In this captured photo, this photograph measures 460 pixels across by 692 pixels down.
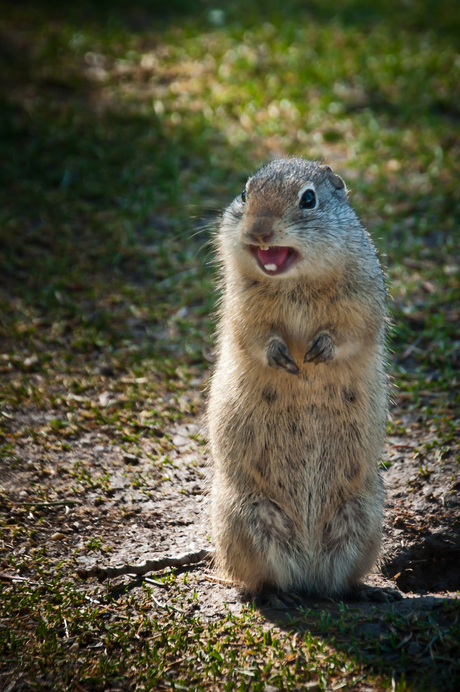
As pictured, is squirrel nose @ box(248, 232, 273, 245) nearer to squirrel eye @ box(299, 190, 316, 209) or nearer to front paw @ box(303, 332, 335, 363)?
squirrel eye @ box(299, 190, 316, 209)

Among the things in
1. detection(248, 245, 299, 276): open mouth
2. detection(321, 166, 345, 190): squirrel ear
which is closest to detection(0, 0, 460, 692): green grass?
detection(321, 166, 345, 190): squirrel ear

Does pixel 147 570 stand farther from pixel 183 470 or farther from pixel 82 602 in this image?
pixel 183 470

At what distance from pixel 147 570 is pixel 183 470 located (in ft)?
2.97

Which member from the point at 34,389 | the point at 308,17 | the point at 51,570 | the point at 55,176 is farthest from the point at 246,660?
the point at 308,17

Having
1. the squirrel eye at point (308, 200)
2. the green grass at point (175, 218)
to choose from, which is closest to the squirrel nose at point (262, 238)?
the squirrel eye at point (308, 200)

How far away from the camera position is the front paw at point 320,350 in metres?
3.21

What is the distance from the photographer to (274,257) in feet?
10.2

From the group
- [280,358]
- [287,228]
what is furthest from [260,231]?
[280,358]

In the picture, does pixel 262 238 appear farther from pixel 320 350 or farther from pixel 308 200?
pixel 320 350

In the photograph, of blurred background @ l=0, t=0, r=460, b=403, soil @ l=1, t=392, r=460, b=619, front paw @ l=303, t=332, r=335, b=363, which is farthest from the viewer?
blurred background @ l=0, t=0, r=460, b=403

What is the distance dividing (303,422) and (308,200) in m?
1.07

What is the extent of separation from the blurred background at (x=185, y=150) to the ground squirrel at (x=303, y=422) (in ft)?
4.49

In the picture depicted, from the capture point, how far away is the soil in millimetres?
3529

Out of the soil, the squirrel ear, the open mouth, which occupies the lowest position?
the soil
